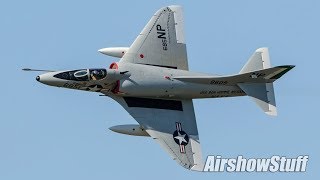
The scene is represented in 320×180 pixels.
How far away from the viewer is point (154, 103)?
1956 inches

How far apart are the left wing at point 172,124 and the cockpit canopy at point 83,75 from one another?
1.85 m

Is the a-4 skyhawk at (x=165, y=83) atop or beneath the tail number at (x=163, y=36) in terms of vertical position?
beneath

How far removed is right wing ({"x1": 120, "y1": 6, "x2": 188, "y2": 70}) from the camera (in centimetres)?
5025

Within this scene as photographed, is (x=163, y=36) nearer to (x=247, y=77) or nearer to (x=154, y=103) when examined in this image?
(x=154, y=103)

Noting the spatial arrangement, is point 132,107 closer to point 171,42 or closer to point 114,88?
point 114,88

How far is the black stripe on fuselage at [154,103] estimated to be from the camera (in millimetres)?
49188

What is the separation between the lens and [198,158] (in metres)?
47.9

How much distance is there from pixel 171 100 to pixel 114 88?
10.8ft

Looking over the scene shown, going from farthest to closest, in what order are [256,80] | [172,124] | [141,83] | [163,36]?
[163,36], [256,80], [172,124], [141,83]

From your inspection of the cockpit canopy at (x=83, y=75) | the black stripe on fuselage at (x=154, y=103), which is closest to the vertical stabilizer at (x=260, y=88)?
the black stripe on fuselage at (x=154, y=103)

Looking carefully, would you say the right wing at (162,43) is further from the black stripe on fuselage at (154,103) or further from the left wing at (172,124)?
the left wing at (172,124)

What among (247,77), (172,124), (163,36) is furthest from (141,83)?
(247,77)

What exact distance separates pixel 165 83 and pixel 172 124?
2132mm

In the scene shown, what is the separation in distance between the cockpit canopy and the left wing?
185 cm
